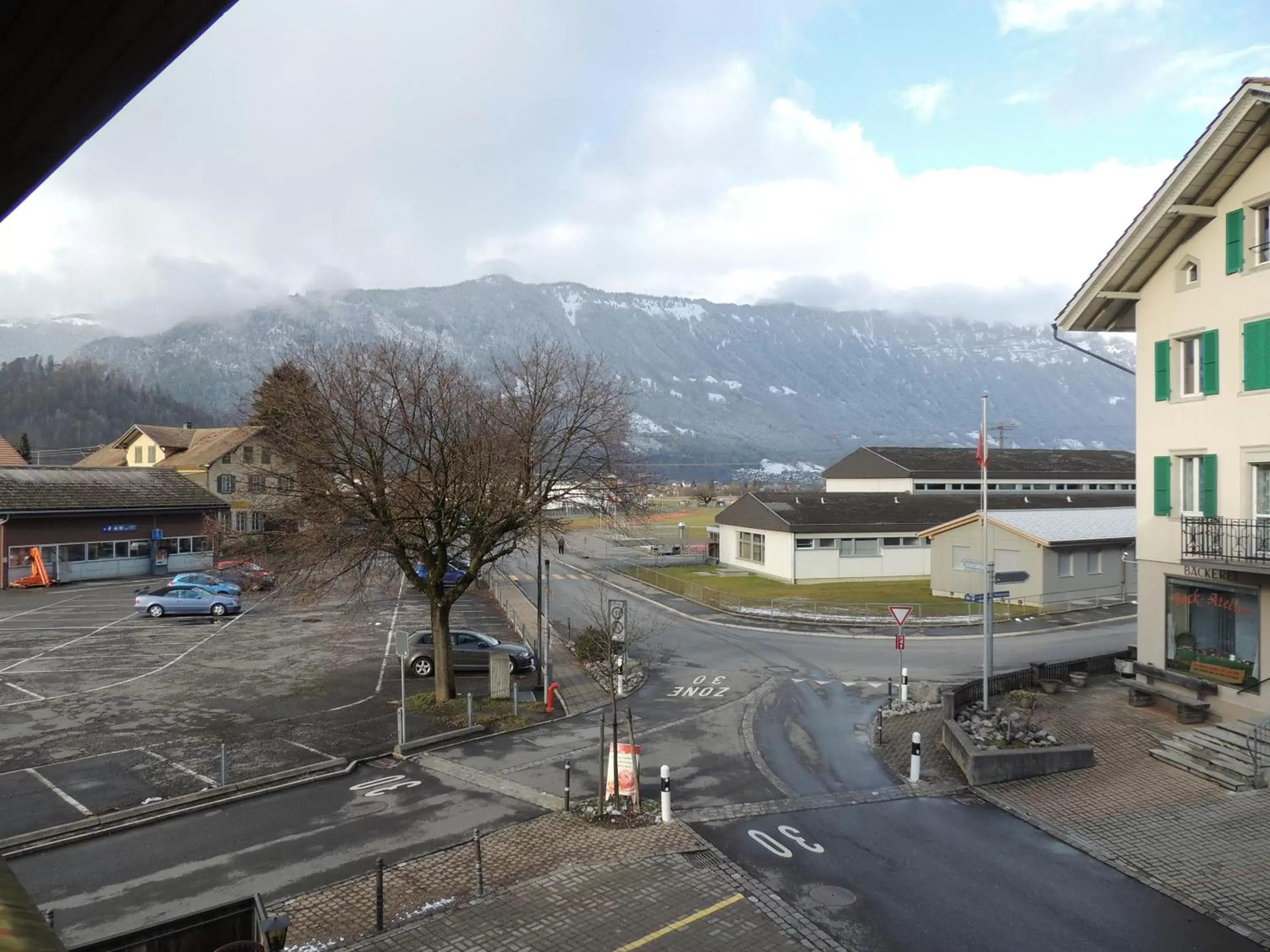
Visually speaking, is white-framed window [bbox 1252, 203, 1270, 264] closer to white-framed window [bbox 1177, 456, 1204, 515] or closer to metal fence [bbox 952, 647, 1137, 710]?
white-framed window [bbox 1177, 456, 1204, 515]

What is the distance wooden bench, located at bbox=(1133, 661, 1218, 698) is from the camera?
1878 centimetres

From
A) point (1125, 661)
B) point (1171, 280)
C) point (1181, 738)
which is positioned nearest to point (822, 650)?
point (1125, 661)

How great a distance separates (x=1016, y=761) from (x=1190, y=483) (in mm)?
8924

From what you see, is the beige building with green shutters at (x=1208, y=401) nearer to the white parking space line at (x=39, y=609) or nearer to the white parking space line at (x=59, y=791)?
the white parking space line at (x=59, y=791)

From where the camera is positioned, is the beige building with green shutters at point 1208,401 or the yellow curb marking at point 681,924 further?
the beige building with green shutters at point 1208,401

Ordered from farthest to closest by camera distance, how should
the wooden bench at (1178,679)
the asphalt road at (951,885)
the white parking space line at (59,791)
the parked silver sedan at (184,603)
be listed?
1. the parked silver sedan at (184,603)
2. the wooden bench at (1178,679)
3. the white parking space line at (59,791)
4. the asphalt road at (951,885)

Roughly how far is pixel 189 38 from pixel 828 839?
43.4ft

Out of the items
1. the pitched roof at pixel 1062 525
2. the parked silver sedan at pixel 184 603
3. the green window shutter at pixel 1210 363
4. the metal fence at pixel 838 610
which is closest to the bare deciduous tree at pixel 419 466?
the green window shutter at pixel 1210 363

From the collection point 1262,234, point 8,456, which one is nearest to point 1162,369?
Answer: point 1262,234

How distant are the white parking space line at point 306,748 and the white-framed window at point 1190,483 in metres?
20.2

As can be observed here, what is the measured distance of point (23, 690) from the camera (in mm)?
23000

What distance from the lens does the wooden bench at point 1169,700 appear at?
18312mm

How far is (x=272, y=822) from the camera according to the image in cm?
1374

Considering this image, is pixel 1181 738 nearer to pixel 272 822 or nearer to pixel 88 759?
pixel 272 822
